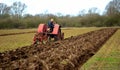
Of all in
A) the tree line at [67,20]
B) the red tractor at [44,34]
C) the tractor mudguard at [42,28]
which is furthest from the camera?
the tree line at [67,20]

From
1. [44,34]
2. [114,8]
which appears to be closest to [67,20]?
[114,8]

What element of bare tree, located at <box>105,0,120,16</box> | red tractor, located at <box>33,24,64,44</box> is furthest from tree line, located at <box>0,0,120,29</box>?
red tractor, located at <box>33,24,64,44</box>

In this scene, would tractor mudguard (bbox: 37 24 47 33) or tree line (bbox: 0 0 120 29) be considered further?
tree line (bbox: 0 0 120 29)

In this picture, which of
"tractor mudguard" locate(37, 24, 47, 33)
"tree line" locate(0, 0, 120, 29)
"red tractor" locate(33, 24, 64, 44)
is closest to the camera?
"red tractor" locate(33, 24, 64, 44)

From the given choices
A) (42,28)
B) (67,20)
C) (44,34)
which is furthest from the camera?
(67,20)

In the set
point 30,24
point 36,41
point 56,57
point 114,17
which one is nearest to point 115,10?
point 114,17

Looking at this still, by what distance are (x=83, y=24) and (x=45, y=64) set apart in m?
87.2

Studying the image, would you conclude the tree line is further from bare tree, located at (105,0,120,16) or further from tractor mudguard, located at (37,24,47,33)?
tractor mudguard, located at (37,24,47,33)

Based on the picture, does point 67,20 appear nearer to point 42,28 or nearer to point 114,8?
point 114,8

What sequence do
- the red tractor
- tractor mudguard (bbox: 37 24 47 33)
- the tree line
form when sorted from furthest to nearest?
1. the tree line
2. tractor mudguard (bbox: 37 24 47 33)
3. the red tractor

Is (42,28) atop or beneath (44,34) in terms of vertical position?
atop

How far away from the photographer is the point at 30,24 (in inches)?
3243

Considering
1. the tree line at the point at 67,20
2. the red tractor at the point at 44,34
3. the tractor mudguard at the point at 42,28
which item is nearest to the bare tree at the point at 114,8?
the tree line at the point at 67,20

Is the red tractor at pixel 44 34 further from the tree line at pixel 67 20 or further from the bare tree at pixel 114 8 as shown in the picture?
the bare tree at pixel 114 8
